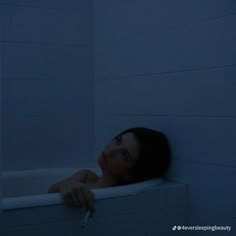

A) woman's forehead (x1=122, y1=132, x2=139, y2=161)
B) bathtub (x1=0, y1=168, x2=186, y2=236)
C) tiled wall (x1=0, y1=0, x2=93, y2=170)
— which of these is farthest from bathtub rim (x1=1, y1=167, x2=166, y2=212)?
tiled wall (x1=0, y1=0, x2=93, y2=170)

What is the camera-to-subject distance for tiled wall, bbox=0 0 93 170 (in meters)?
2.25

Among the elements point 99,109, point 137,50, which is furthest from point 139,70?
point 99,109

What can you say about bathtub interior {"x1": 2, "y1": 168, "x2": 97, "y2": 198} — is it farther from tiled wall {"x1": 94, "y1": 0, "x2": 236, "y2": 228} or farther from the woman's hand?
the woman's hand

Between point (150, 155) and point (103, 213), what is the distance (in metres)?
0.37

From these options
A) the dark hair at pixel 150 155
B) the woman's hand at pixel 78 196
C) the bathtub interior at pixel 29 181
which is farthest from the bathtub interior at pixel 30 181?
the woman's hand at pixel 78 196

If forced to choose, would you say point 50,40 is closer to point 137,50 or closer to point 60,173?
point 137,50

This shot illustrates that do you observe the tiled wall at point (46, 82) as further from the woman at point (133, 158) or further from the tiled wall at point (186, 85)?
the woman at point (133, 158)

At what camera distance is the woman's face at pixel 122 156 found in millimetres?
1734

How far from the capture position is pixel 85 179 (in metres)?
1.85

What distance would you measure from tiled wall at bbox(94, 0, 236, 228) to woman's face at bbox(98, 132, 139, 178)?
0.19 metres

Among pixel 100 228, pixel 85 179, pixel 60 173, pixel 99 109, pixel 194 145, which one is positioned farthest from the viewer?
pixel 99 109

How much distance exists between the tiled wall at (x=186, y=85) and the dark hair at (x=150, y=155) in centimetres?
6

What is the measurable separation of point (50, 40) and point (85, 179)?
885 millimetres

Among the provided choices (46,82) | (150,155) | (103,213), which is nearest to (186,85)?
(150,155)
